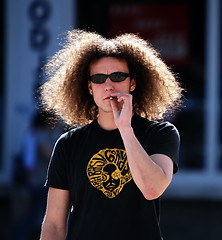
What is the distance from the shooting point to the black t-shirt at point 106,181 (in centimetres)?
223

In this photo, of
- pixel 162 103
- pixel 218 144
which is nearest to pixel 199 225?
pixel 218 144

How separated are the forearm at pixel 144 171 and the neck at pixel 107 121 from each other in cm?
26

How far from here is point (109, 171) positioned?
7.57 ft

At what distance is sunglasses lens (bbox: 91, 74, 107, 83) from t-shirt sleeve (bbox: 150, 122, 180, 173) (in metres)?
0.31

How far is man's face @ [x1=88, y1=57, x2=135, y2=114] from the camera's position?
93.1 inches

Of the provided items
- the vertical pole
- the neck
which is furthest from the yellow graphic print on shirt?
the vertical pole

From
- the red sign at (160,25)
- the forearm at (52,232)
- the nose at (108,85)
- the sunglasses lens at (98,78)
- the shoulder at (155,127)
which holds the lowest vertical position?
the forearm at (52,232)

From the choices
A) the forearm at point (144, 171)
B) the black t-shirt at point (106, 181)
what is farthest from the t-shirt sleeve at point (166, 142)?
the forearm at point (144, 171)

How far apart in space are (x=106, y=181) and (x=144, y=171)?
0.74 ft

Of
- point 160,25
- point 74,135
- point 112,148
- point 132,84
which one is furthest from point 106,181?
point 160,25

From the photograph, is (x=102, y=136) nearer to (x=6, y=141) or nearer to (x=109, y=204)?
(x=109, y=204)

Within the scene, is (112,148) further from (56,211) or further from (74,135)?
(56,211)

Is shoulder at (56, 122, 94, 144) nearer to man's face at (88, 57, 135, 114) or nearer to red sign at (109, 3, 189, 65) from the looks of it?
man's face at (88, 57, 135, 114)

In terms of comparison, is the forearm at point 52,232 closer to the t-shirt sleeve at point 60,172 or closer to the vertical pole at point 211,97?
the t-shirt sleeve at point 60,172
